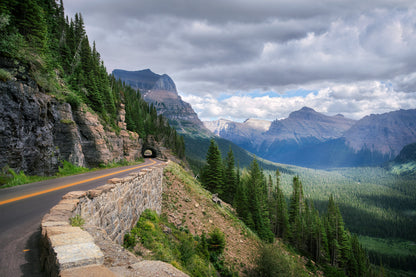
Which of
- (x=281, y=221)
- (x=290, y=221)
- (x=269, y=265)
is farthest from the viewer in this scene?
(x=290, y=221)

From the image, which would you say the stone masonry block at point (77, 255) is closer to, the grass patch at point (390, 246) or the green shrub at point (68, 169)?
the green shrub at point (68, 169)

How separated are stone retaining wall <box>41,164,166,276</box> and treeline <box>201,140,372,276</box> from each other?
32.4 meters

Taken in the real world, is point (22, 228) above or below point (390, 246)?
above

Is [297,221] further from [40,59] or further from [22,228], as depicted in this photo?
[40,59]

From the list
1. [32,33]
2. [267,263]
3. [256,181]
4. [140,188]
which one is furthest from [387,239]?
[32,33]

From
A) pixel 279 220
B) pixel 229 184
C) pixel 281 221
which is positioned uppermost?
pixel 229 184

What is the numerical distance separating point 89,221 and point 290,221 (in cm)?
6898

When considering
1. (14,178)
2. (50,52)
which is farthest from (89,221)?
(50,52)

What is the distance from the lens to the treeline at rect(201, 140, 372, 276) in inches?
1705

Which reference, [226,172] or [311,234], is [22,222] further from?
[311,234]

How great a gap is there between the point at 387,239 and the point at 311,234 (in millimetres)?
130168

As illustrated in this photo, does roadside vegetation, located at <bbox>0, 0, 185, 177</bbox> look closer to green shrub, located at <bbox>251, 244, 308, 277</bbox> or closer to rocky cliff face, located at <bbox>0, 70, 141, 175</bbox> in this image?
rocky cliff face, located at <bbox>0, 70, 141, 175</bbox>

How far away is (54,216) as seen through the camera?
4.80m

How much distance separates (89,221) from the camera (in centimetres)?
571
